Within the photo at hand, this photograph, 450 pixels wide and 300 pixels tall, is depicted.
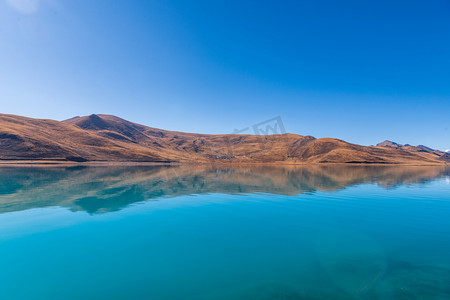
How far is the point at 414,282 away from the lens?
7.57m

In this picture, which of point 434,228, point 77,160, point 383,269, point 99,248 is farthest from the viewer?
point 77,160

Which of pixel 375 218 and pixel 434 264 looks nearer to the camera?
pixel 434 264

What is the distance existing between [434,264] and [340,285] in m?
5.59

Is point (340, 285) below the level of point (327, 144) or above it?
below

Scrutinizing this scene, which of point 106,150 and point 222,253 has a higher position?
point 106,150

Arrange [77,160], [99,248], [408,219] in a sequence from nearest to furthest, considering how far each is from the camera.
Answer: [99,248]
[408,219]
[77,160]

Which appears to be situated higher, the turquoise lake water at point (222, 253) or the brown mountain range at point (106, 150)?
the brown mountain range at point (106, 150)

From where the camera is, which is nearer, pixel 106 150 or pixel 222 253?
pixel 222 253

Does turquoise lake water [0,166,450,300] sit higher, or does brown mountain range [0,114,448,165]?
brown mountain range [0,114,448,165]

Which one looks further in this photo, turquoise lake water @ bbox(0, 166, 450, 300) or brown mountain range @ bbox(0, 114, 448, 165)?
brown mountain range @ bbox(0, 114, 448, 165)

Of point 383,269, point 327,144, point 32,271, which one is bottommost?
point 32,271

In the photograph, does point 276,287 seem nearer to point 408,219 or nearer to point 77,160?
point 408,219

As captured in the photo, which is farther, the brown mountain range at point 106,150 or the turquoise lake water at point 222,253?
the brown mountain range at point 106,150

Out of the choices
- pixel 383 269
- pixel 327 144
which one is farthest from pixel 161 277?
pixel 327 144
